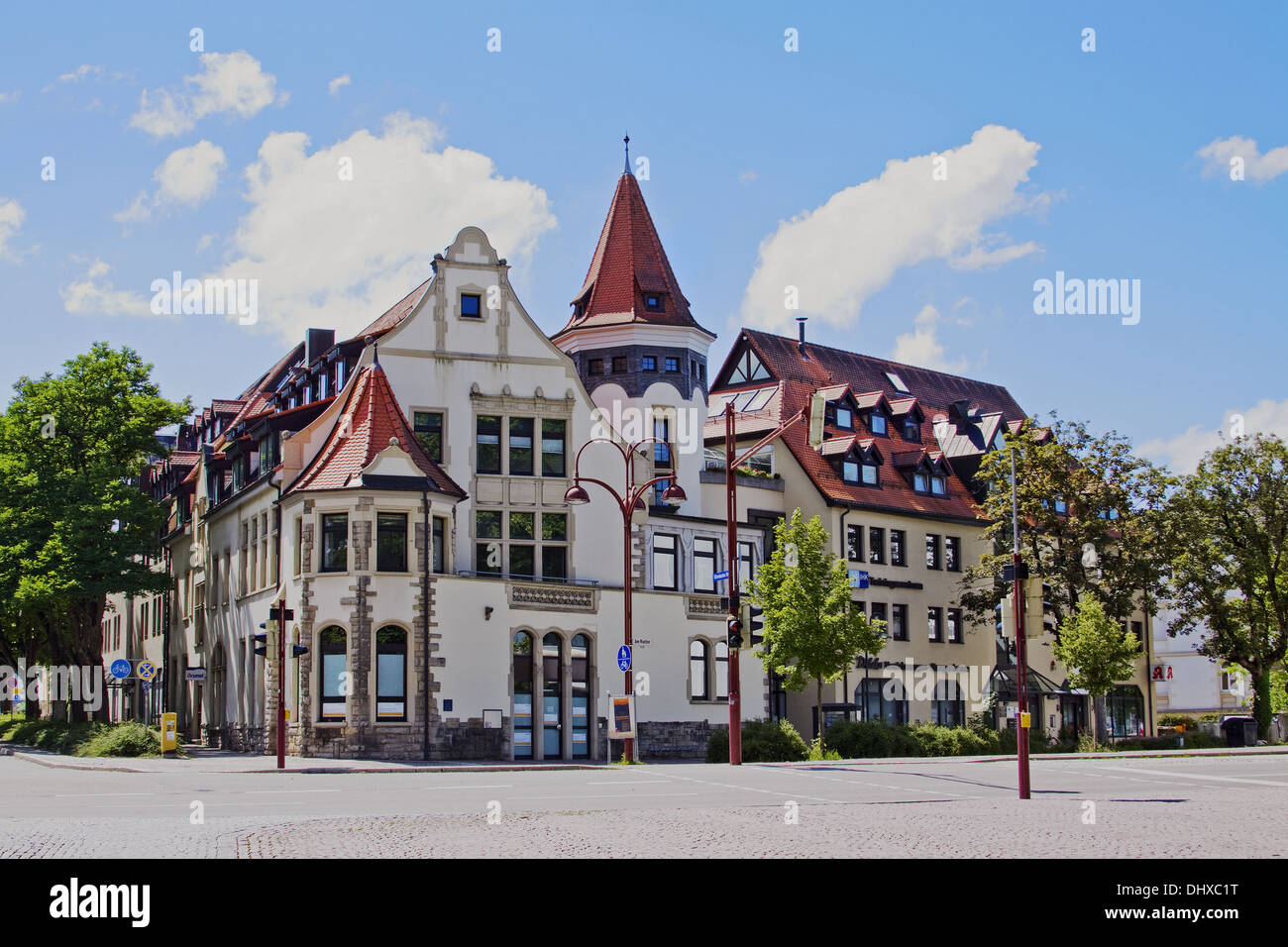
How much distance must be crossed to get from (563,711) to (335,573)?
326 inches

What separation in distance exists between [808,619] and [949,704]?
1954 cm

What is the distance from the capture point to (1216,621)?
59.7m

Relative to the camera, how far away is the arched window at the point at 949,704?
60438mm

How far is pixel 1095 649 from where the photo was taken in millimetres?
53125

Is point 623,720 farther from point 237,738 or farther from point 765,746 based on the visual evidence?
point 237,738

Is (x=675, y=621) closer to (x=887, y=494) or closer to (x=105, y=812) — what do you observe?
(x=887, y=494)

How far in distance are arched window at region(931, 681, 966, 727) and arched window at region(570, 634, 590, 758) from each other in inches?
784

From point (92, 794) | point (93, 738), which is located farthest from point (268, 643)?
point (92, 794)

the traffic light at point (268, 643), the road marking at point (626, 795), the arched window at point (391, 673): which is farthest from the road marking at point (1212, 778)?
the traffic light at point (268, 643)

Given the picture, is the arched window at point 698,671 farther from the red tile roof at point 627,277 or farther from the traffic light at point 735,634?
the traffic light at point 735,634

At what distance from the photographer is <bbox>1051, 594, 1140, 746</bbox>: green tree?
2096 inches

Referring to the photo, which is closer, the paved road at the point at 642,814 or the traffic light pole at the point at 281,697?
the paved road at the point at 642,814

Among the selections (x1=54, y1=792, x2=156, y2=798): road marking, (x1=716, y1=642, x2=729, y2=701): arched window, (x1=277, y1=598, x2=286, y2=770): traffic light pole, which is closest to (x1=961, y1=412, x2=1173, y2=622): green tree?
(x1=716, y1=642, x2=729, y2=701): arched window

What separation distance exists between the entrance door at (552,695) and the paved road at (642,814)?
12522 mm
